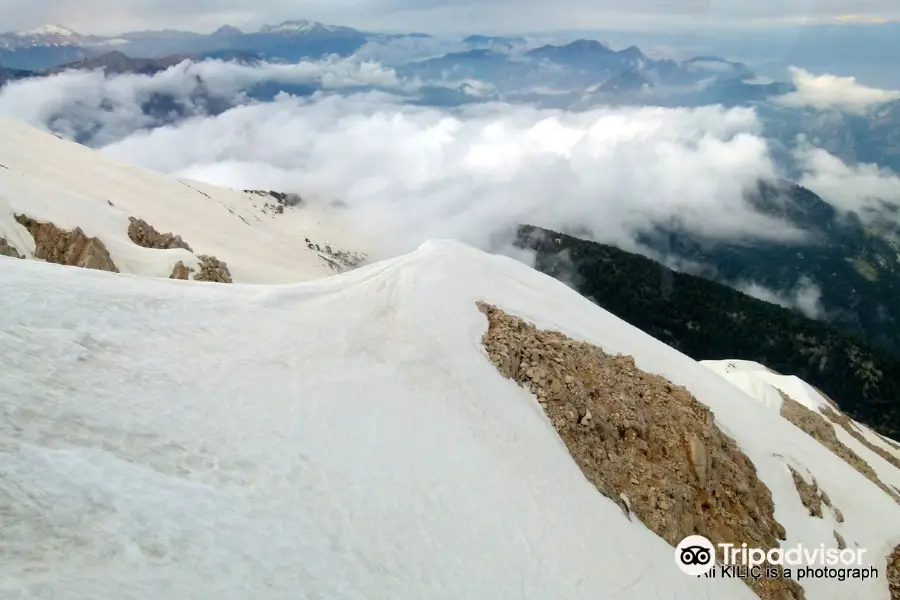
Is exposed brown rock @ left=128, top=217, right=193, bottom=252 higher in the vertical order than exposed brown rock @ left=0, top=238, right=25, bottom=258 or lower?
lower

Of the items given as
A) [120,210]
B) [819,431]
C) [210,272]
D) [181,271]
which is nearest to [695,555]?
[819,431]

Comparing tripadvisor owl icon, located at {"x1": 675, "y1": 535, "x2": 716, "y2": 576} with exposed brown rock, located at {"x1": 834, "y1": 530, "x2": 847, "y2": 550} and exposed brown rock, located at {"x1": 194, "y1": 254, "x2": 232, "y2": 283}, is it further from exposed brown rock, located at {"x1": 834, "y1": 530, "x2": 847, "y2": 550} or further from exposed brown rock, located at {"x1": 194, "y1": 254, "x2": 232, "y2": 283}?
exposed brown rock, located at {"x1": 194, "y1": 254, "x2": 232, "y2": 283}

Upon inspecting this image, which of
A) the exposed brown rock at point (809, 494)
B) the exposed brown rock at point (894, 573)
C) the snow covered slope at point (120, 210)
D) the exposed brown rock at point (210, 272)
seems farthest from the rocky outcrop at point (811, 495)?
the snow covered slope at point (120, 210)

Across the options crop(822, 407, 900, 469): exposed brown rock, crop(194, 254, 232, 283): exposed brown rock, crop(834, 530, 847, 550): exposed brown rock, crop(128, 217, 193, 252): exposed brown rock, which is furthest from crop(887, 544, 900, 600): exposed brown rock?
crop(128, 217, 193, 252): exposed brown rock

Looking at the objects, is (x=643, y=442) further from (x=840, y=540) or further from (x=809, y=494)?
(x=840, y=540)

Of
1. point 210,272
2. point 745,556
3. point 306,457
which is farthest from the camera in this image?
point 210,272

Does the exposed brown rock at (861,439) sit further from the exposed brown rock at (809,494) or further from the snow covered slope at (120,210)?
the snow covered slope at (120,210)
